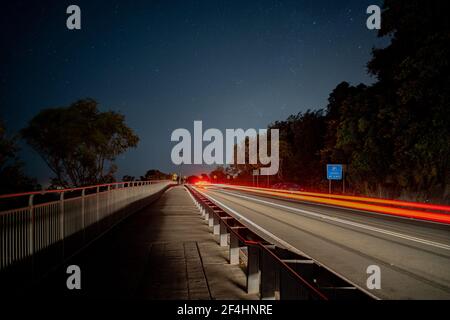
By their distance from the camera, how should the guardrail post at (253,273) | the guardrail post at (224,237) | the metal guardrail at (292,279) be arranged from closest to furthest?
1. the metal guardrail at (292,279)
2. the guardrail post at (253,273)
3. the guardrail post at (224,237)

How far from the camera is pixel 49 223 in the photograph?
754cm

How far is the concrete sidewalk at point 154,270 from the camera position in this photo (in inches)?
242

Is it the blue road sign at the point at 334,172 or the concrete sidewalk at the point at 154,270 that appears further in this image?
the blue road sign at the point at 334,172

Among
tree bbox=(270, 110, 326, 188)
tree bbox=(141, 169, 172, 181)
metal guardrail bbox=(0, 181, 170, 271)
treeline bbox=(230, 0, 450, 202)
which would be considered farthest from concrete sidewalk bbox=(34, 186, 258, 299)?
tree bbox=(141, 169, 172, 181)

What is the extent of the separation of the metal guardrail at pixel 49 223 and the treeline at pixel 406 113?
18.5m

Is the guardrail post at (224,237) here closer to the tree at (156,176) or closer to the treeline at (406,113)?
the treeline at (406,113)

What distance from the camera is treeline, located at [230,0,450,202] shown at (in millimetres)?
21031

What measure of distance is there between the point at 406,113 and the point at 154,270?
71.3 feet

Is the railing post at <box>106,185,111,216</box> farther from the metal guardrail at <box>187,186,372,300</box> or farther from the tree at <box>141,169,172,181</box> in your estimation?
the tree at <box>141,169,172,181</box>

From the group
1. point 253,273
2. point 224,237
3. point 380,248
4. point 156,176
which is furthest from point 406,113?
point 156,176

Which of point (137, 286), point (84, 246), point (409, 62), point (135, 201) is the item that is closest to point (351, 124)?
point (409, 62)

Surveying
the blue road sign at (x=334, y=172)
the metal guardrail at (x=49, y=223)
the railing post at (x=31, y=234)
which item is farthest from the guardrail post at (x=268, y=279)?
the blue road sign at (x=334, y=172)

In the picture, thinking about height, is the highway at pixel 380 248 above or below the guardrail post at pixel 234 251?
below

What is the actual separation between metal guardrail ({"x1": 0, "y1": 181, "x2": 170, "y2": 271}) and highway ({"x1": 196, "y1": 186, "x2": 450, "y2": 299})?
5456mm
